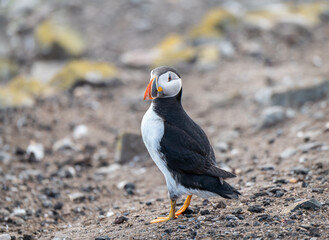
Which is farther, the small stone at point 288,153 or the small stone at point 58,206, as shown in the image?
the small stone at point 288,153

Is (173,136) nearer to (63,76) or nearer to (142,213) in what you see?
(142,213)

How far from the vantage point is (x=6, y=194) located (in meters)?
6.14

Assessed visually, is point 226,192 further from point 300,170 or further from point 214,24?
point 214,24

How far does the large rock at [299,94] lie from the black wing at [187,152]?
4331mm

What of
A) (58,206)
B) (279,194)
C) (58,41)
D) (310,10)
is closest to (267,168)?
(279,194)

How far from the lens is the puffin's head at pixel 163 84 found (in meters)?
4.84

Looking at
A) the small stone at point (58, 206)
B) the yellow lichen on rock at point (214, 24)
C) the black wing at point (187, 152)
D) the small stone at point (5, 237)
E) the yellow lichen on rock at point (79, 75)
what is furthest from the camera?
the yellow lichen on rock at point (214, 24)

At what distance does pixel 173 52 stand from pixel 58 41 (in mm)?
3100

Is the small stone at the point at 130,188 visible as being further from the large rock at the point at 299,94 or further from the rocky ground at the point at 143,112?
the large rock at the point at 299,94

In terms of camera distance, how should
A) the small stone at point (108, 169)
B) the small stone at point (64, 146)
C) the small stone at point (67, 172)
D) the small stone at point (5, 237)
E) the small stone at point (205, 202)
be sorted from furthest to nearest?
the small stone at point (64, 146)
the small stone at point (108, 169)
the small stone at point (67, 172)
the small stone at point (205, 202)
the small stone at point (5, 237)

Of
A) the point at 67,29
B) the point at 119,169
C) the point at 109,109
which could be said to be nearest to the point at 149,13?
the point at 67,29

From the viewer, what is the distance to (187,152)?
15.6 feet

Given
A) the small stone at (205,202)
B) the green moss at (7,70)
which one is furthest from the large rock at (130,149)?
the green moss at (7,70)

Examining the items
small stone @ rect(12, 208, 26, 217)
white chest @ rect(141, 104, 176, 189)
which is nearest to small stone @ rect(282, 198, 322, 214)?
white chest @ rect(141, 104, 176, 189)
